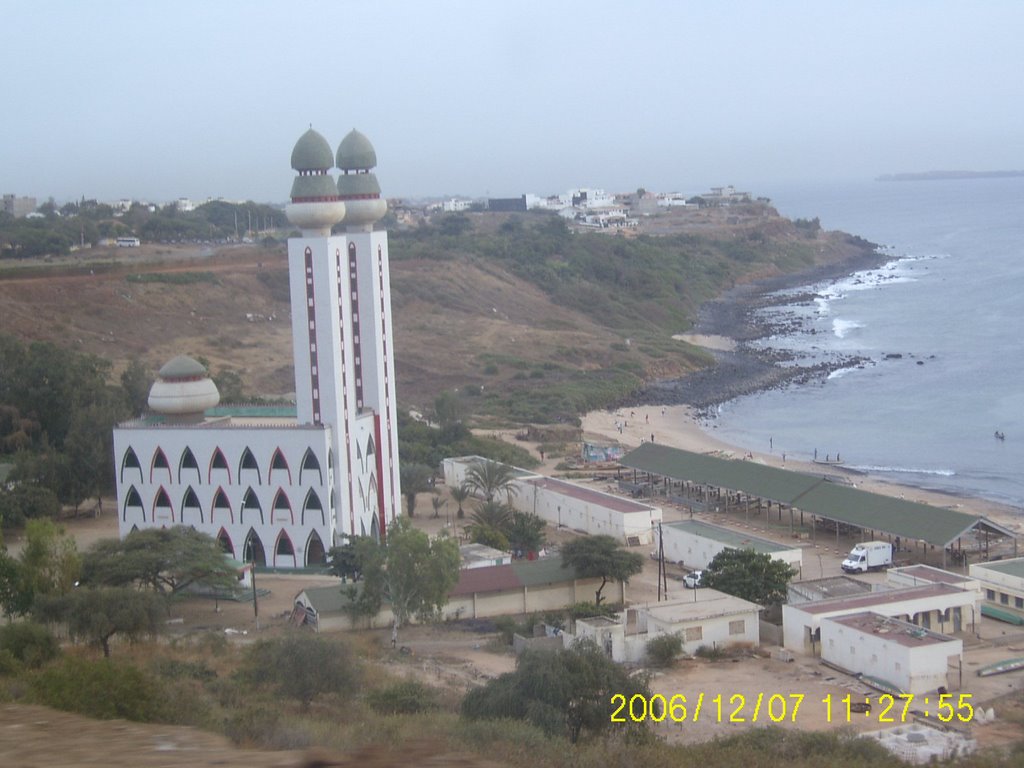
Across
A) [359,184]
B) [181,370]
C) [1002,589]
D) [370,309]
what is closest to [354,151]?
[359,184]

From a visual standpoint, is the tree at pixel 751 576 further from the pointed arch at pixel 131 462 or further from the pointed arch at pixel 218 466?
the pointed arch at pixel 131 462

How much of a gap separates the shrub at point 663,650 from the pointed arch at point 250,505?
42.1 feet

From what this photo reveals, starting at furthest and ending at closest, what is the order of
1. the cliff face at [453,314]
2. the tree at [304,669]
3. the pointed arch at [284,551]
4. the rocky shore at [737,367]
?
the rocky shore at [737,367]
the cliff face at [453,314]
the pointed arch at [284,551]
the tree at [304,669]

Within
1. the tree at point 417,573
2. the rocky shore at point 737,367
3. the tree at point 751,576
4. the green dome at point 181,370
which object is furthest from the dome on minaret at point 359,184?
the rocky shore at point 737,367

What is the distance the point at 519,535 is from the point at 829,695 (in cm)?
1283

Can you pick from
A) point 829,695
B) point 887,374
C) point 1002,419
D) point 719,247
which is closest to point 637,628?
point 829,695

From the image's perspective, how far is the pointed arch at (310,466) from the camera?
3422 cm

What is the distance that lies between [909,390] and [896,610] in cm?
4264

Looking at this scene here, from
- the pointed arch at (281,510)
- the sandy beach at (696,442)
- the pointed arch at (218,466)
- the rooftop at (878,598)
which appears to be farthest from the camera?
the sandy beach at (696,442)

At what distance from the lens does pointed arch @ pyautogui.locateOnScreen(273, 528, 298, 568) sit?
34.6 m

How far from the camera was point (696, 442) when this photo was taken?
55344mm

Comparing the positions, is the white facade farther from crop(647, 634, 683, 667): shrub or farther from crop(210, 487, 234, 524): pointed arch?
crop(210, 487, 234, 524): pointed arch

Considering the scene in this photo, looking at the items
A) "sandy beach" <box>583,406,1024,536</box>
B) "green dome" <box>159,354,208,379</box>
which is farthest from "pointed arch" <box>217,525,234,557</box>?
"sandy beach" <box>583,406,1024,536</box>

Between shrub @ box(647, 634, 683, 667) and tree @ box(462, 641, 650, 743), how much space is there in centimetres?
548
